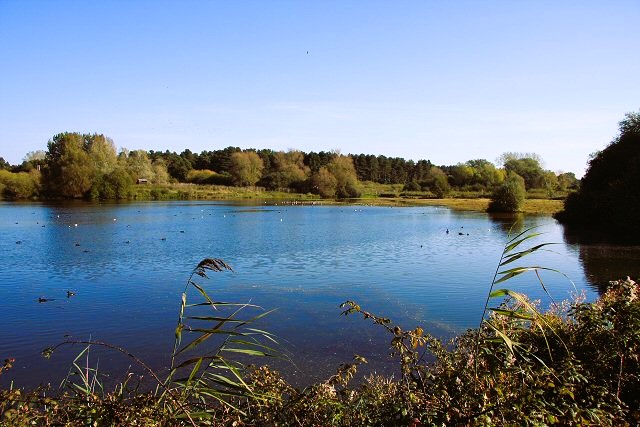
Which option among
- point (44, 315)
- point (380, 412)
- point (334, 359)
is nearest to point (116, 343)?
point (44, 315)

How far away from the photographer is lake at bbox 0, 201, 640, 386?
33.8 feet

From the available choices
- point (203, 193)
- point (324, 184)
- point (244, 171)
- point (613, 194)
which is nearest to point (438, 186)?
point (324, 184)

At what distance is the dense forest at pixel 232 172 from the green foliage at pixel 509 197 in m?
4.40

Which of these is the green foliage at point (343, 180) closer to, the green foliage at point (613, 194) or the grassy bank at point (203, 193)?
the grassy bank at point (203, 193)

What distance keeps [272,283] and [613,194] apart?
27.7m

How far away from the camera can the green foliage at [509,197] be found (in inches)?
2184

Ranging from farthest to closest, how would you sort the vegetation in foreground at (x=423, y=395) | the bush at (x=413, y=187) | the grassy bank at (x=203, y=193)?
the bush at (x=413, y=187) → the grassy bank at (x=203, y=193) → the vegetation in foreground at (x=423, y=395)

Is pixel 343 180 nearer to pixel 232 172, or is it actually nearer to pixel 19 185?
pixel 232 172

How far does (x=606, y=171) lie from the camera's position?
3878cm

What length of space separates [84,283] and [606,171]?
38.6m

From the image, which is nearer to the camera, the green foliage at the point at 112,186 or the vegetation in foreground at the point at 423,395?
the vegetation in foreground at the point at 423,395

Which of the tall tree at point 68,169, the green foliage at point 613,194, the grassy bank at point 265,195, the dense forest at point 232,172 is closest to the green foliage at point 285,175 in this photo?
the dense forest at point 232,172

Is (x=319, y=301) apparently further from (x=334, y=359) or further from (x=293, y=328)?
(x=334, y=359)

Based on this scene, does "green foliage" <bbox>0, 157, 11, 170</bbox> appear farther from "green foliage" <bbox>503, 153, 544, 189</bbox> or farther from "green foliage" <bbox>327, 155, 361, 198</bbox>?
"green foliage" <bbox>503, 153, 544, 189</bbox>
